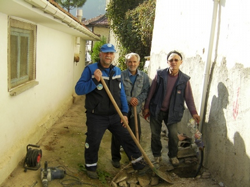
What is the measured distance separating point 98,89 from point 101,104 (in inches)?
8.5

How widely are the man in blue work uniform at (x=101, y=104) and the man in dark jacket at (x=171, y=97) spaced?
0.62m

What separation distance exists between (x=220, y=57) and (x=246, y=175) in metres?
1.74

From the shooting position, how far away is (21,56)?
4.50m

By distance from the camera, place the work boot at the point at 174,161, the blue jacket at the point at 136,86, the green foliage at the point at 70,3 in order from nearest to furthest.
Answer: the blue jacket at the point at 136,86
the work boot at the point at 174,161
the green foliage at the point at 70,3

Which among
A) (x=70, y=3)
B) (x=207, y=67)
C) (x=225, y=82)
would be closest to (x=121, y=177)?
(x=225, y=82)

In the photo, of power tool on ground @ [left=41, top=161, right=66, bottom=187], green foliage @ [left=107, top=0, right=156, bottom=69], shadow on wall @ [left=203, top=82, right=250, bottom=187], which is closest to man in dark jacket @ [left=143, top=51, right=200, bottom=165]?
shadow on wall @ [left=203, top=82, right=250, bottom=187]

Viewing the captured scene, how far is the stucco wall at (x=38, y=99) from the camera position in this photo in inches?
142

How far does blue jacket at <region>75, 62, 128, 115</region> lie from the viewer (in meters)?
3.47

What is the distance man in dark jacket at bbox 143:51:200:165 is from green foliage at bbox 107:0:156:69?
244 inches

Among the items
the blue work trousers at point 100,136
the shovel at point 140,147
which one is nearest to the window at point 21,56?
the blue work trousers at point 100,136

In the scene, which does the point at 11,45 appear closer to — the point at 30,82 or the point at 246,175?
the point at 30,82

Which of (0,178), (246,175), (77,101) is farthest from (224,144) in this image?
(77,101)

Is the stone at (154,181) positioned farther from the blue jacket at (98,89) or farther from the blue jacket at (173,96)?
the blue jacket at (98,89)

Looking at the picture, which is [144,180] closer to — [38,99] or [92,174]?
[92,174]
